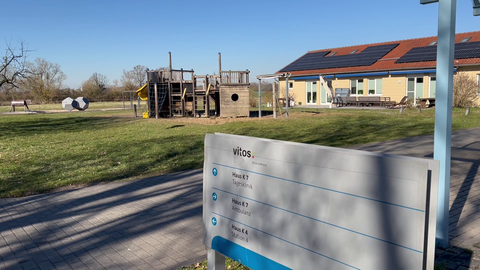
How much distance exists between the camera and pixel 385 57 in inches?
1384

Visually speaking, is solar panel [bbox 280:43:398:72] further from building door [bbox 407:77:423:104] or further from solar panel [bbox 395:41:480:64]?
building door [bbox 407:77:423:104]

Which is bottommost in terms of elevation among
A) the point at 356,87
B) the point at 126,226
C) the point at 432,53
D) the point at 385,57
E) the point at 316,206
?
the point at 126,226

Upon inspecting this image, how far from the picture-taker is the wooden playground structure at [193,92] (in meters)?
26.2

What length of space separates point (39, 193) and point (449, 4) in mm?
7032

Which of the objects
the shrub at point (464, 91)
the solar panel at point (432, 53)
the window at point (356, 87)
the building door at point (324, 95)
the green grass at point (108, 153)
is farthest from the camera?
the building door at point (324, 95)

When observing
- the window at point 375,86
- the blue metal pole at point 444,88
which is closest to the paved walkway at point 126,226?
the blue metal pole at point 444,88

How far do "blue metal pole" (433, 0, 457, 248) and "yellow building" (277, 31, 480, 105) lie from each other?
2603cm

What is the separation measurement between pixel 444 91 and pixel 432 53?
30.3 m

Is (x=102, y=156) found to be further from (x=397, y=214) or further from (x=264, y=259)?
(x=397, y=214)

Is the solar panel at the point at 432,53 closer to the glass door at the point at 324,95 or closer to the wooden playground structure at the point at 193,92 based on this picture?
the glass door at the point at 324,95

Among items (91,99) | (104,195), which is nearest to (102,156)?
(104,195)

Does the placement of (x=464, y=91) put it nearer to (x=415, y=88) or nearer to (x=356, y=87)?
(x=415, y=88)

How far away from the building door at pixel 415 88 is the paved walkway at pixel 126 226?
24.1 m

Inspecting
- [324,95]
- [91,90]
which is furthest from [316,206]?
[91,90]
